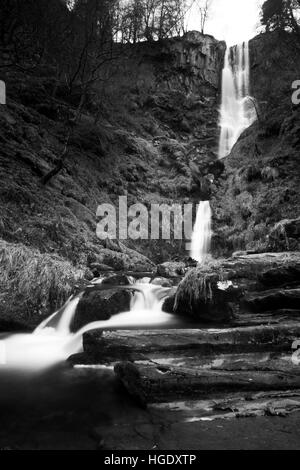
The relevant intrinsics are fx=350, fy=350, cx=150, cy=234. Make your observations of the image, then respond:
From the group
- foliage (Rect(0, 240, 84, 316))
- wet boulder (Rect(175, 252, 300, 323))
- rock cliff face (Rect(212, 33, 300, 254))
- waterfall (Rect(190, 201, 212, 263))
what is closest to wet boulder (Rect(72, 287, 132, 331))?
foliage (Rect(0, 240, 84, 316))

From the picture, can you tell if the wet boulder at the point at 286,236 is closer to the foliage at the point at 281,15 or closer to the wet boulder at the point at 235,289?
the wet boulder at the point at 235,289

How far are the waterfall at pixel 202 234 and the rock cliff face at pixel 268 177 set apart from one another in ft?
1.46

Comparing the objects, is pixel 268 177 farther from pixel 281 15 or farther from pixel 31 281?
pixel 31 281

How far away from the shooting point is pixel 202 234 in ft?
56.7

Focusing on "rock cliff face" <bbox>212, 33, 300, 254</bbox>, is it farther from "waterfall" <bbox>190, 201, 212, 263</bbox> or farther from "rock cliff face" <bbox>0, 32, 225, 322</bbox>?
"rock cliff face" <bbox>0, 32, 225, 322</bbox>

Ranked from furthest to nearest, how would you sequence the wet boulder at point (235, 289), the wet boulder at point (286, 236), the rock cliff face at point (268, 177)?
the rock cliff face at point (268, 177) < the wet boulder at point (286, 236) < the wet boulder at point (235, 289)

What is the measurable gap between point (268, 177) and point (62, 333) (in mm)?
13495

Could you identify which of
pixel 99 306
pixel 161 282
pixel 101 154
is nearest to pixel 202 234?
pixel 101 154

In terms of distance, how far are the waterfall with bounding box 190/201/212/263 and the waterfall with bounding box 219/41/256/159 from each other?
9398 millimetres

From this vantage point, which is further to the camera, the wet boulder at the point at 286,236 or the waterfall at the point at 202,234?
the waterfall at the point at 202,234

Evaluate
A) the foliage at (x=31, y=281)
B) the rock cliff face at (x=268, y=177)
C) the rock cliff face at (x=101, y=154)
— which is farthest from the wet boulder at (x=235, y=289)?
the rock cliff face at (x=268, y=177)

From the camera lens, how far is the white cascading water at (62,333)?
225 inches
